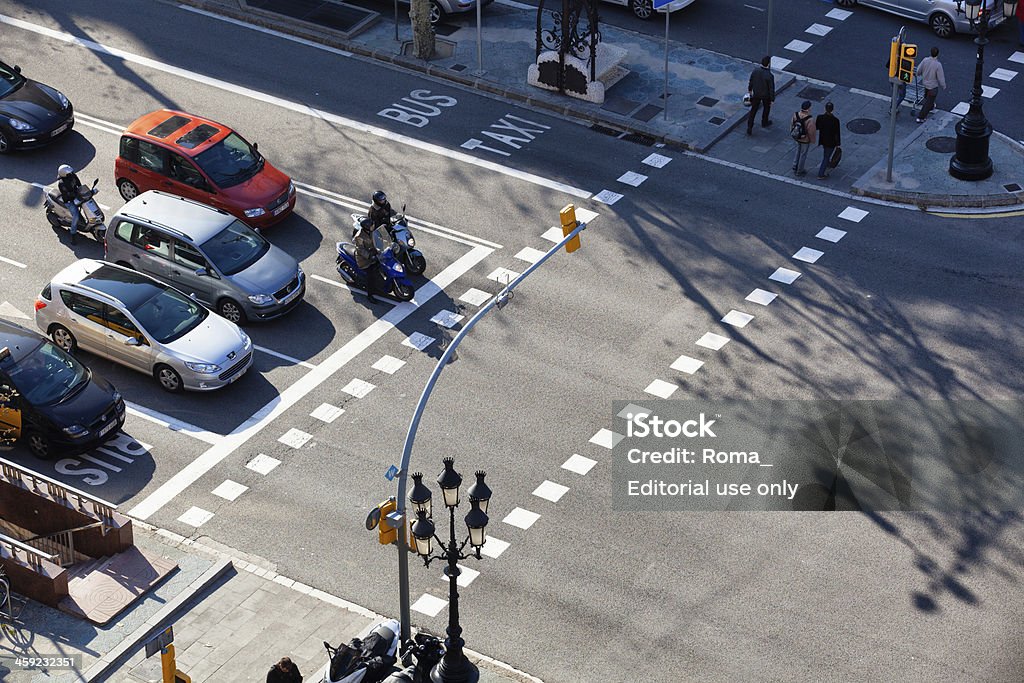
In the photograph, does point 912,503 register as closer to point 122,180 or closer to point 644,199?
point 644,199

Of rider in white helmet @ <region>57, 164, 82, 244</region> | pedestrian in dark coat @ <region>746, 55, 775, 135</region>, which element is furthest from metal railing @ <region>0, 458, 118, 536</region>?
pedestrian in dark coat @ <region>746, 55, 775, 135</region>

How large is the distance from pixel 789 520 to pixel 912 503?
1970mm

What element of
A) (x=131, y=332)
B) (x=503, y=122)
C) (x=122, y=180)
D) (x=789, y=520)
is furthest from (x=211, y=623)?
(x=503, y=122)

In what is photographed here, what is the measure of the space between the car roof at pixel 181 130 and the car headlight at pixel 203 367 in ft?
20.2

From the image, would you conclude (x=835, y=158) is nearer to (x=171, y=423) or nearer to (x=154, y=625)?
(x=171, y=423)

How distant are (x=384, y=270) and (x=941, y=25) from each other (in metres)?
15.8

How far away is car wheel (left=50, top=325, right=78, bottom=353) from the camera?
2912 centimetres

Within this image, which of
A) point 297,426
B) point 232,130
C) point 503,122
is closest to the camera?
point 297,426

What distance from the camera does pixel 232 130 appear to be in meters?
33.3

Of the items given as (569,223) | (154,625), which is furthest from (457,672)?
(569,223)

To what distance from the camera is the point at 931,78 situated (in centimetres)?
3484

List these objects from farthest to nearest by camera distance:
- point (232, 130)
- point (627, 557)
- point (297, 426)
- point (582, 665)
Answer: point (232, 130) → point (297, 426) → point (627, 557) → point (582, 665)

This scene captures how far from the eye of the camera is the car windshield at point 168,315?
28.3 metres

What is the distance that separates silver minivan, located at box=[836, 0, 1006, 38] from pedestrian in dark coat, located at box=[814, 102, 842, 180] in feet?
19.2
